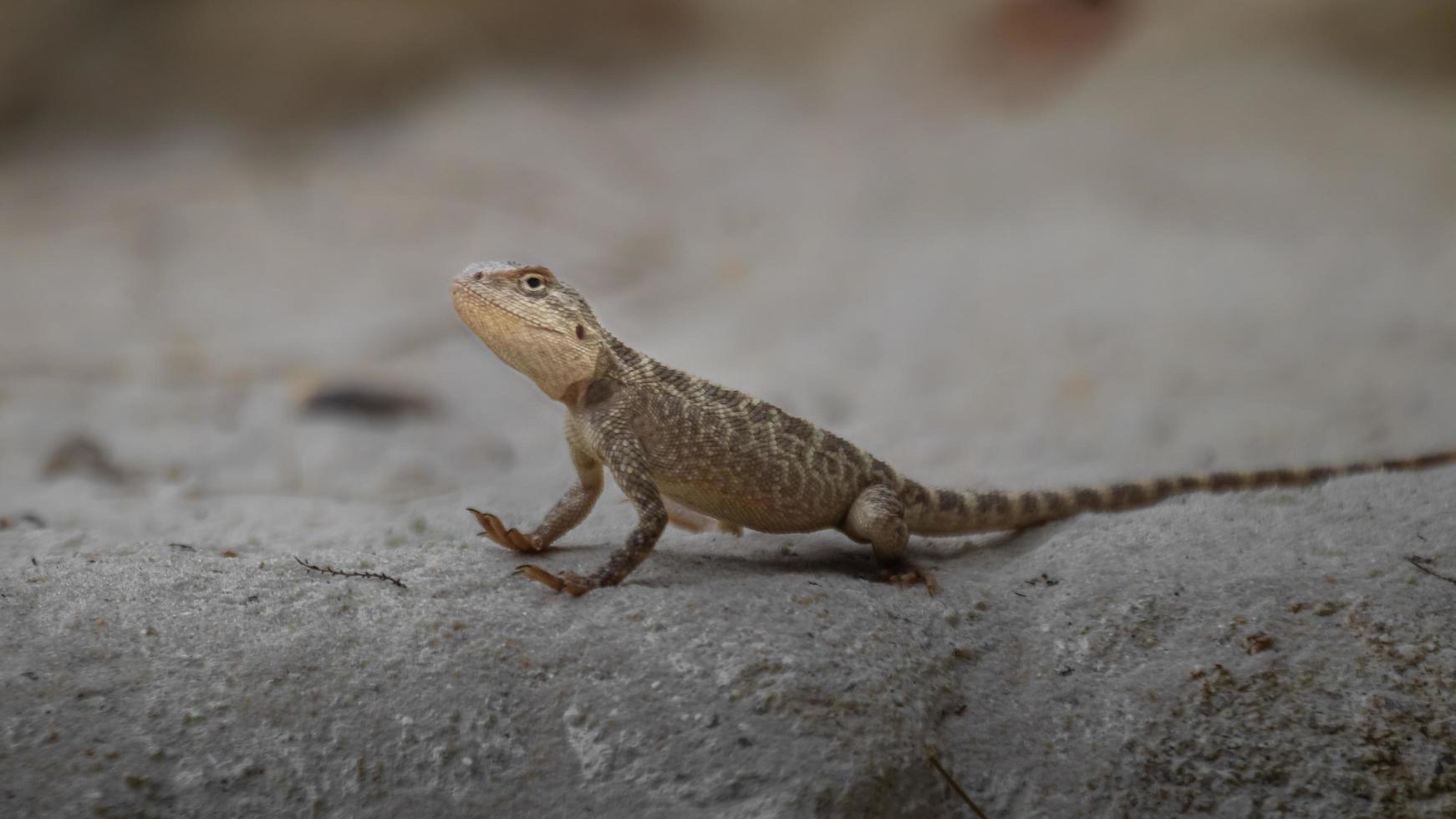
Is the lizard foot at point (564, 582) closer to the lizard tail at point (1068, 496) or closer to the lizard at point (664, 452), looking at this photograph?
the lizard at point (664, 452)

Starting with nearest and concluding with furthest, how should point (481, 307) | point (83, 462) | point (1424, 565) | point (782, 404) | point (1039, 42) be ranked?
point (1424, 565)
point (481, 307)
point (83, 462)
point (782, 404)
point (1039, 42)

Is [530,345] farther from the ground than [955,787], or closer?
farther from the ground

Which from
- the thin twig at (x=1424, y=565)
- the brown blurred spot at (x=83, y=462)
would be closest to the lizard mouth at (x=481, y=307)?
the thin twig at (x=1424, y=565)

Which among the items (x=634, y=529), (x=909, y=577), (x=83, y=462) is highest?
(x=909, y=577)

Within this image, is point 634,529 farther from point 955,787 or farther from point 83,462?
point 83,462

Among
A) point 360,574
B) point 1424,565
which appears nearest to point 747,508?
point 360,574
